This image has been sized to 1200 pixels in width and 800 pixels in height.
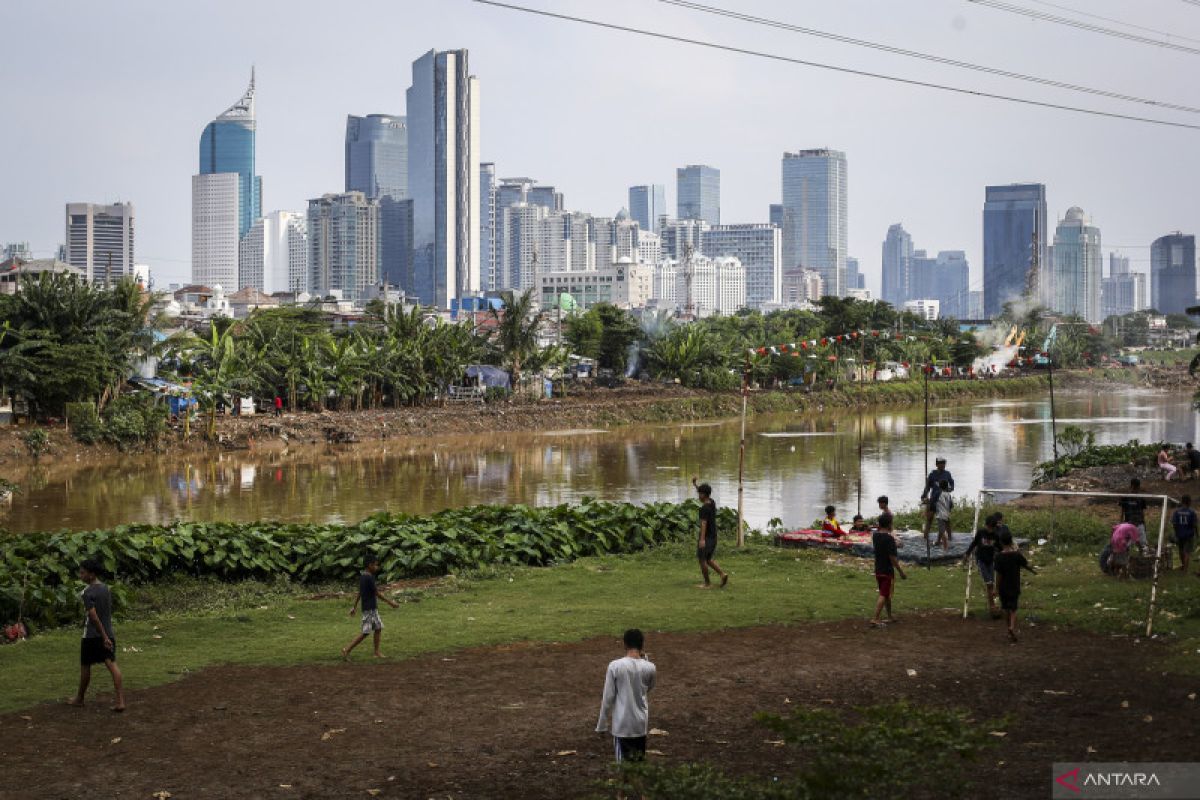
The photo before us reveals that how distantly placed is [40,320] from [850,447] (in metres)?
30.0

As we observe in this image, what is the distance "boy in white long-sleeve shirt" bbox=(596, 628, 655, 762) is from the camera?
8.80m

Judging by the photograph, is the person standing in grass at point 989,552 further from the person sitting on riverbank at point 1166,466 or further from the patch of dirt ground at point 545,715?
the person sitting on riverbank at point 1166,466

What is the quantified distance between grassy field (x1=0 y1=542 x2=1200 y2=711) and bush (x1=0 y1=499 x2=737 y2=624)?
1.85 ft

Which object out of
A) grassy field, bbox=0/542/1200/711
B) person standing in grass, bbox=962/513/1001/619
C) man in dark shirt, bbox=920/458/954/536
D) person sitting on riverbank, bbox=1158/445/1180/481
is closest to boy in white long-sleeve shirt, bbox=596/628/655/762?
grassy field, bbox=0/542/1200/711

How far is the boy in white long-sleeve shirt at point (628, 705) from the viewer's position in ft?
28.9

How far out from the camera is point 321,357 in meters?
54.1

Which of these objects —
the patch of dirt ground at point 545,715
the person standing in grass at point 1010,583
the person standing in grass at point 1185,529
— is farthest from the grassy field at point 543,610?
the person standing in grass at point 1010,583

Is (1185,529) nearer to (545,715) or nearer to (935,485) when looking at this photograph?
(935,485)

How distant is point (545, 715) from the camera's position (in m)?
11.3

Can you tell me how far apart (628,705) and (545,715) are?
8.73 ft

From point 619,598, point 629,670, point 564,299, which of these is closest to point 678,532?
point 619,598

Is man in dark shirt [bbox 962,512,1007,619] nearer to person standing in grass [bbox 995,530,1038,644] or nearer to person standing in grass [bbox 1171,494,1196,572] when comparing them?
person standing in grass [bbox 995,530,1038,644]

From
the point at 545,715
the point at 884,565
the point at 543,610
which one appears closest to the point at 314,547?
the point at 543,610

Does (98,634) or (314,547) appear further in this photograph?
(314,547)
